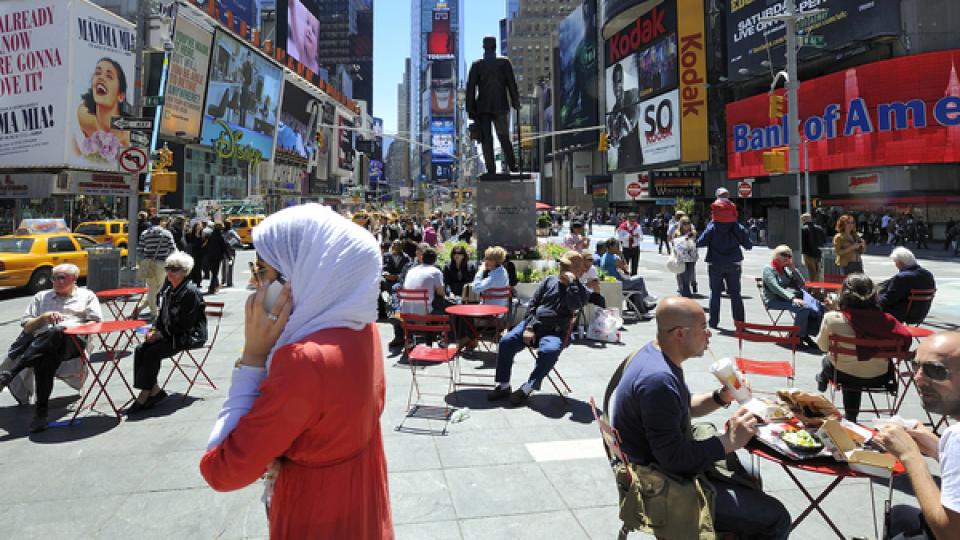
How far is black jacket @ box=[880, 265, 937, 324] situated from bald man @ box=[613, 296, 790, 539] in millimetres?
6128

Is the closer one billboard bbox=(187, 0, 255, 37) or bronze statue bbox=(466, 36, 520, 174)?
bronze statue bbox=(466, 36, 520, 174)

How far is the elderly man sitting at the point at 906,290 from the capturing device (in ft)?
23.6

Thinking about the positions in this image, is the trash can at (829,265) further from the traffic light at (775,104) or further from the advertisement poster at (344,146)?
the advertisement poster at (344,146)

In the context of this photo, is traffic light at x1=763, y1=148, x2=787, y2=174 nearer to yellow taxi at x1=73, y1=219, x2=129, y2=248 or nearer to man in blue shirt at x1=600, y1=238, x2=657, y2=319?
man in blue shirt at x1=600, y1=238, x2=657, y2=319

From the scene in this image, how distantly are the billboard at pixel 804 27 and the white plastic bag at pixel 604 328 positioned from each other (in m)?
21.7

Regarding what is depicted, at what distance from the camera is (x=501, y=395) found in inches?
246

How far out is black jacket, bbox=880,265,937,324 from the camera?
283 inches

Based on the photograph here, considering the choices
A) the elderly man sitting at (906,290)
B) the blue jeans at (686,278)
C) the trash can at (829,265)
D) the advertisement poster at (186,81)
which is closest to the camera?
the elderly man sitting at (906,290)

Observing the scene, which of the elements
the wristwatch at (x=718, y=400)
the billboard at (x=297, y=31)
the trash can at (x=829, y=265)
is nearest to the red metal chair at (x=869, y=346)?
the wristwatch at (x=718, y=400)

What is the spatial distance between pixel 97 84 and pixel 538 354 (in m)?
38.8

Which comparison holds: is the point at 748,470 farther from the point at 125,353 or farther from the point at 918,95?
the point at 918,95

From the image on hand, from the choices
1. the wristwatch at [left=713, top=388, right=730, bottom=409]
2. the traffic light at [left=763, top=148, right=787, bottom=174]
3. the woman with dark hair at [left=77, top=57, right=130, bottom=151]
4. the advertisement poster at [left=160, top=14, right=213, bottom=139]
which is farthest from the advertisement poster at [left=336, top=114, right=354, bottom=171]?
the wristwatch at [left=713, top=388, right=730, bottom=409]

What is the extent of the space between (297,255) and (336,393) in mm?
447

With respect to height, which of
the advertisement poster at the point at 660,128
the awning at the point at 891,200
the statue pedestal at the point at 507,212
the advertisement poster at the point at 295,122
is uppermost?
the advertisement poster at the point at 295,122
